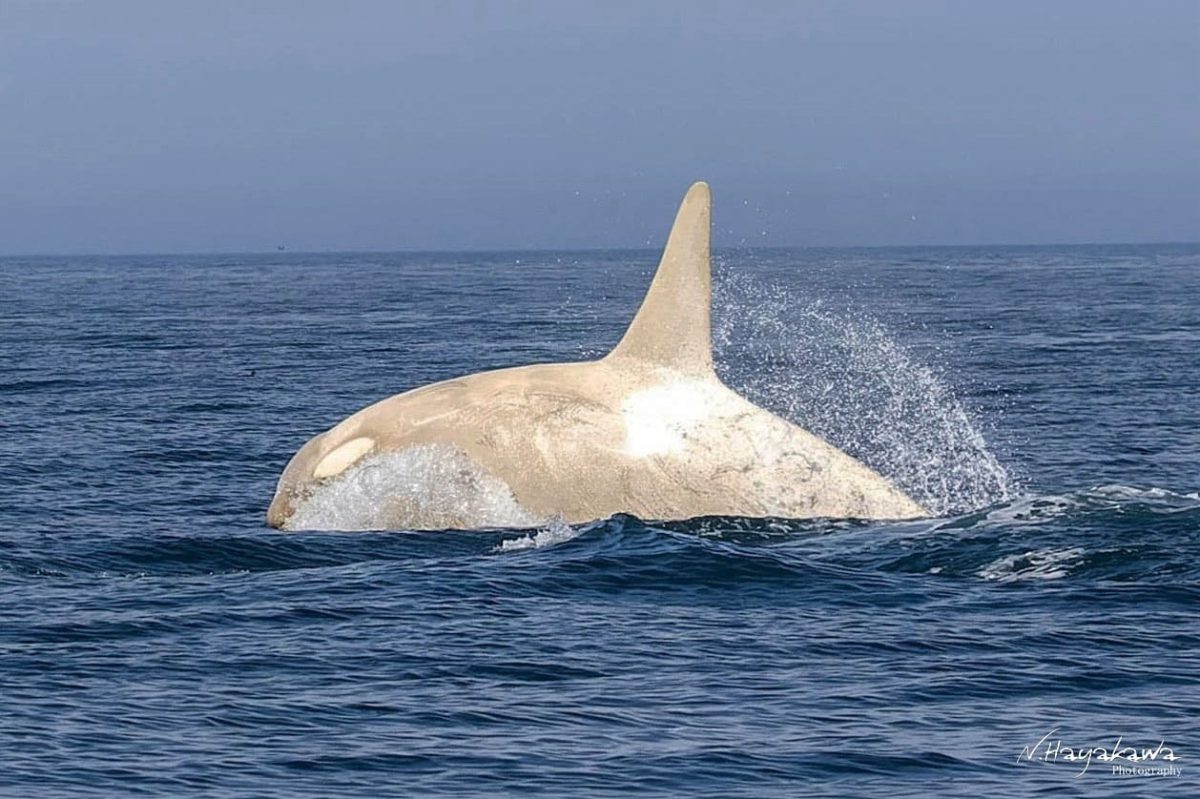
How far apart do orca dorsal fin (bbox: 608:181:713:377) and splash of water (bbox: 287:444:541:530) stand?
6.36ft

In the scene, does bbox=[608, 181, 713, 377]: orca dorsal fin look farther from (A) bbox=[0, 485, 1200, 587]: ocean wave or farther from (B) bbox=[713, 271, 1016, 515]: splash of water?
(B) bbox=[713, 271, 1016, 515]: splash of water

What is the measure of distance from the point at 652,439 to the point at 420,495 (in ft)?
7.26

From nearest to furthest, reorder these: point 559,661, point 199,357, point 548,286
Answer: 1. point 559,661
2. point 199,357
3. point 548,286

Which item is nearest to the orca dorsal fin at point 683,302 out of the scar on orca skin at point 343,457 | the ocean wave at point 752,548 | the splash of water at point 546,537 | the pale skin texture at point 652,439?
the pale skin texture at point 652,439

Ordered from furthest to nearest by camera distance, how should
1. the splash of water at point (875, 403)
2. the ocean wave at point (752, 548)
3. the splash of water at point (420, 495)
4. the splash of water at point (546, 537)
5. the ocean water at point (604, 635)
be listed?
the splash of water at point (875, 403), the splash of water at point (420, 495), the splash of water at point (546, 537), the ocean wave at point (752, 548), the ocean water at point (604, 635)

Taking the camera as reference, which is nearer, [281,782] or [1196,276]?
[281,782]

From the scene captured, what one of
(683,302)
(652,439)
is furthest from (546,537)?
(683,302)

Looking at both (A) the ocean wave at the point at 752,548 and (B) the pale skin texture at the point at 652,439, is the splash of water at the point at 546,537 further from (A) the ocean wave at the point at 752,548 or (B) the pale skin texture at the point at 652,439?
(B) the pale skin texture at the point at 652,439

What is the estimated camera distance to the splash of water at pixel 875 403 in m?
25.2

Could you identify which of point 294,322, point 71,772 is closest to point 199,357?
point 294,322

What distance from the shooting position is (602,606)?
50.4ft

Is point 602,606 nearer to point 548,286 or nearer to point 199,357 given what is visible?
point 199,357

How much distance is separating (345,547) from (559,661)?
16.7 ft

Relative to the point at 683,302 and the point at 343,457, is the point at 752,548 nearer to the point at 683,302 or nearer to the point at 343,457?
the point at 683,302
